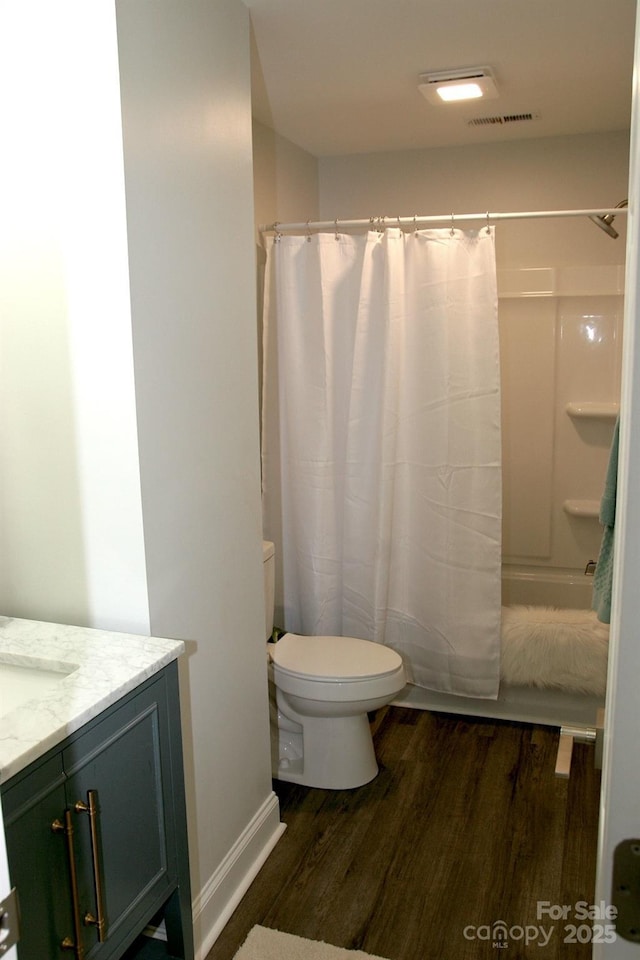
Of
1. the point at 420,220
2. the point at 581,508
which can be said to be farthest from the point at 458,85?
the point at 581,508

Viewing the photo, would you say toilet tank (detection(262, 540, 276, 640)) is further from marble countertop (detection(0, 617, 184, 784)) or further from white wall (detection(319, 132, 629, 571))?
white wall (detection(319, 132, 629, 571))

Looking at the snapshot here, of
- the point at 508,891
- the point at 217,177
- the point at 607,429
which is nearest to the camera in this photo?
the point at 217,177

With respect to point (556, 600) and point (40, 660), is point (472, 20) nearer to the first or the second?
point (40, 660)

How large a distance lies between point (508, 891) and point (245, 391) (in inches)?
62.2

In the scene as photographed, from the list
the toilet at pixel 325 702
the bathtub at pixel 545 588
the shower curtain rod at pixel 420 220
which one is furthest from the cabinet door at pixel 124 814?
Answer: the bathtub at pixel 545 588

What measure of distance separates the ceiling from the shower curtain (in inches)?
20.4

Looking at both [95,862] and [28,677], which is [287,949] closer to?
[95,862]

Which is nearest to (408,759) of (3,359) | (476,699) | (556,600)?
(476,699)

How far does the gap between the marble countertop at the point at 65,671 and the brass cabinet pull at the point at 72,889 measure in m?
0.15

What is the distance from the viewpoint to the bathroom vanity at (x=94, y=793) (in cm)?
128

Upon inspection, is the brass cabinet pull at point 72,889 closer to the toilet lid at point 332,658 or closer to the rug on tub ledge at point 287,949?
the rug on tub ledge at point 287,949

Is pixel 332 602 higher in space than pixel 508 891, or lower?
higher

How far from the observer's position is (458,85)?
2.83 m

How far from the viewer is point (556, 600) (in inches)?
153
